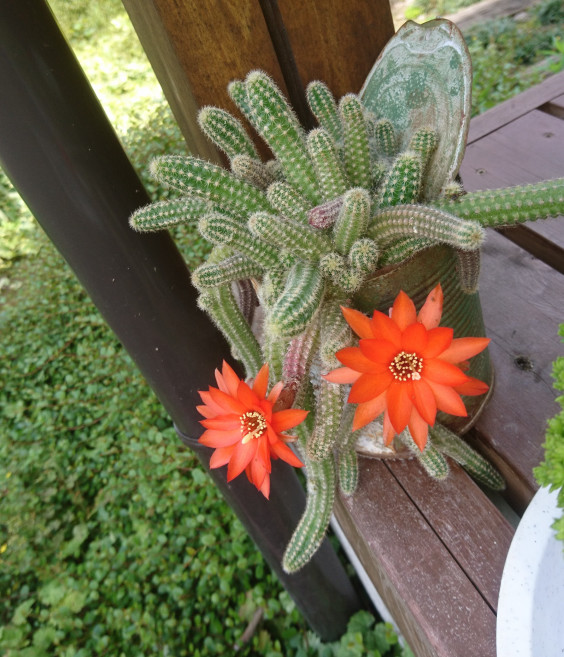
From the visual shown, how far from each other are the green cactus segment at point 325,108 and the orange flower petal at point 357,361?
0.41m

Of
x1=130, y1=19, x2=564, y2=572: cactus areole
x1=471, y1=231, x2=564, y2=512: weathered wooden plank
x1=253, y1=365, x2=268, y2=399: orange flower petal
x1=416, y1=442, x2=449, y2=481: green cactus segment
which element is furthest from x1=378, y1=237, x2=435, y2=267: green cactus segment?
x1=471, y1=231, x2=564, y2=512: weathered wooden plank

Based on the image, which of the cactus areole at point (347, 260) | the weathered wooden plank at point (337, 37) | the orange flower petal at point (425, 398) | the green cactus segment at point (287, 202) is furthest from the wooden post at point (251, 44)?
the orange flower petal at point (425, 398)

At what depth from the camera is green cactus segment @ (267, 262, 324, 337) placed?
589 mm

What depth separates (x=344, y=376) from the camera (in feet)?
1.99

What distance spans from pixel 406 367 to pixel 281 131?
38 cm

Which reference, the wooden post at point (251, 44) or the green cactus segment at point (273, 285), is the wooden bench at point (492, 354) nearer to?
the wooden post at point (251, 44)

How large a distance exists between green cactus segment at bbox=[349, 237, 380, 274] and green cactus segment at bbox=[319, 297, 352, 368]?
6 cm

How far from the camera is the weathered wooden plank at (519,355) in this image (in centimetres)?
92

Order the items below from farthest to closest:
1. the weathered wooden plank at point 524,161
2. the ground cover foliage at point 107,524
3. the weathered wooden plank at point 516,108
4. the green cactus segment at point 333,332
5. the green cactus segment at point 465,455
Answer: the ground cover foliage at point 107,524 → the weathered wooden plank at point 516,108 → the weathered wooden plank at point 524,161 → the green cactus segment at point 465,455 → the green cactus segment at point 333,332

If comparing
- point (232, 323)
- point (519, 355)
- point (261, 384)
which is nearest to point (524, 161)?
point (519, 355)

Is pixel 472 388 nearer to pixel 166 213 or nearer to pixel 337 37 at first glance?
pixel 166 213

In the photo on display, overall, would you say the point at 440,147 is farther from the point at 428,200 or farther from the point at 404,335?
the point at 404,335

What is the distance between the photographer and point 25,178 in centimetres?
69

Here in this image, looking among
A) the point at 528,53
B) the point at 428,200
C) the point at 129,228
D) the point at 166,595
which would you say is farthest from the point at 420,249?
the point at 528,53
